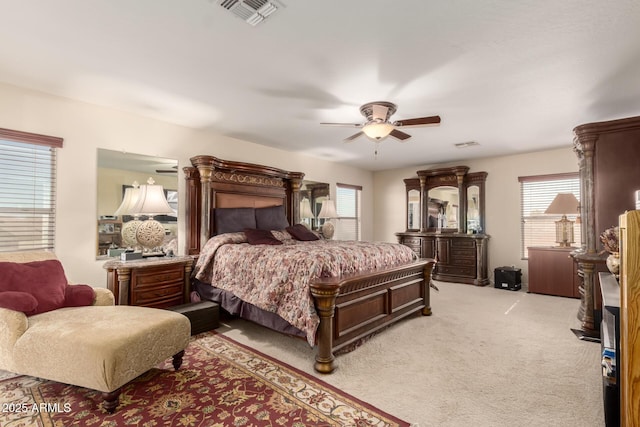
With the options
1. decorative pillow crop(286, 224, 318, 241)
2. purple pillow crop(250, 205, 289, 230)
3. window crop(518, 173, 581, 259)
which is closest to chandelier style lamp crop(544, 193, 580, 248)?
window crop(518, 173, 581, 259)

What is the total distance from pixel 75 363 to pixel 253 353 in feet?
4.41

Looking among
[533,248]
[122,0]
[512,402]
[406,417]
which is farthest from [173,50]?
[533,248]

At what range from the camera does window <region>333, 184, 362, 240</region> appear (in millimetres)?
7159

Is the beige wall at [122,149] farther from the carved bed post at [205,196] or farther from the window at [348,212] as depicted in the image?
the window at [348,212]

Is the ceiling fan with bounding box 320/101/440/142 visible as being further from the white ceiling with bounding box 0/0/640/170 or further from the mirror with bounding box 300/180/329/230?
the mirror with bounding box 300/180/329/230

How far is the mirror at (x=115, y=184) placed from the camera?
362 centimetres

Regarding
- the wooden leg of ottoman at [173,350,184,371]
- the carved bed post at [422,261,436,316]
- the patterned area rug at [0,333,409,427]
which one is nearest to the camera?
the patterned area rug at [0,333,409,427]

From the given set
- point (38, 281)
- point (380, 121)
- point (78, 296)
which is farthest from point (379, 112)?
point (38, 281)

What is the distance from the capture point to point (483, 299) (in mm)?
4898

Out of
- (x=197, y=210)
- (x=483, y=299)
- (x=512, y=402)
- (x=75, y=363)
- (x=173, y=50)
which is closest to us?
(x=75, y=363)

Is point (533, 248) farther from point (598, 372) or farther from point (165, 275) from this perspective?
point (165, 275)

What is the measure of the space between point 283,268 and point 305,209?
3.34m

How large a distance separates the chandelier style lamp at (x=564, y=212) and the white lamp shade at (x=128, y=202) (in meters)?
5.99

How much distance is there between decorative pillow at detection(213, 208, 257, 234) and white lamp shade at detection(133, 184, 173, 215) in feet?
2.52
